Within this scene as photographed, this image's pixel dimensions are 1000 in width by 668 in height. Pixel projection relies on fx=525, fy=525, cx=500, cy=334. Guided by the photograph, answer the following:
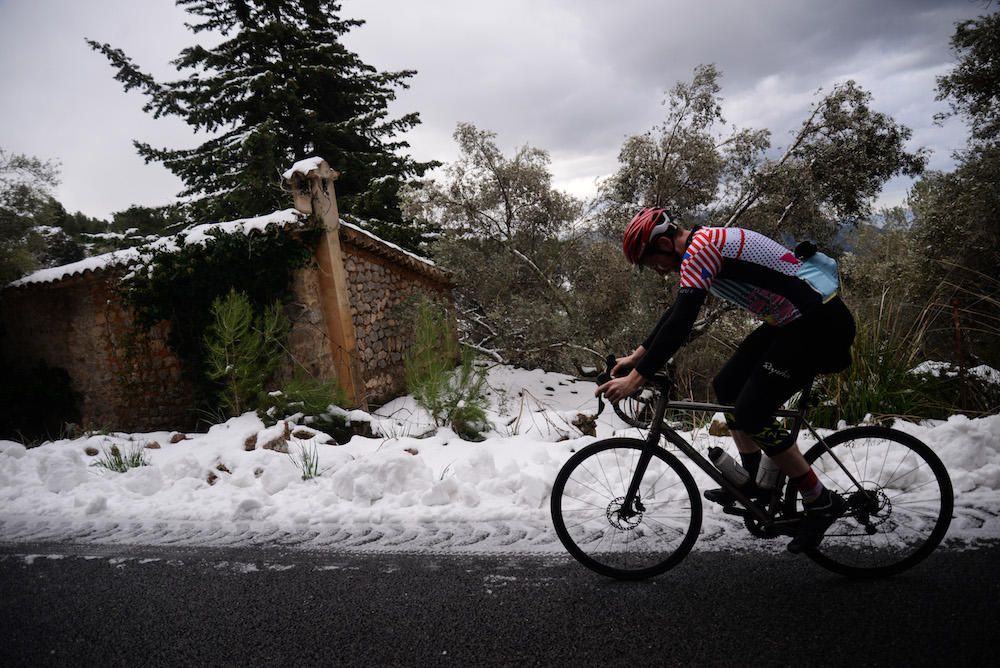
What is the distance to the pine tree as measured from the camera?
16.2 meters

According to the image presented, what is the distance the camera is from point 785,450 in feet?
8.26

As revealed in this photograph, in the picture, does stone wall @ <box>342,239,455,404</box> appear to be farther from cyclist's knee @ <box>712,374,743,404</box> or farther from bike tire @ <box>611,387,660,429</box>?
cyclist's knee @ <box>712,374,743,404</box>

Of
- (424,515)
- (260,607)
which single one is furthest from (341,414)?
(260,607)

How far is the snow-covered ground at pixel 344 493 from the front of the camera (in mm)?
3311

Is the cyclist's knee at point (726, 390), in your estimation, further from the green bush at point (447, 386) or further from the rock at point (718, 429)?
the green bush at point (447, 386)

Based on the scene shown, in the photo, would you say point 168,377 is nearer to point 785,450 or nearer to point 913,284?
point 785,450

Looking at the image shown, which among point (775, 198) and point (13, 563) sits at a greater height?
point (775, 198)

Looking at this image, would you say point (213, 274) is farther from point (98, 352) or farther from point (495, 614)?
point (495, 614)

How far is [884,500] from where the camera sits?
2.70m

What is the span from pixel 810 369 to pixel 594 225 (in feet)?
37.4

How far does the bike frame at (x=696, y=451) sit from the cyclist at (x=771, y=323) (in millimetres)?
94

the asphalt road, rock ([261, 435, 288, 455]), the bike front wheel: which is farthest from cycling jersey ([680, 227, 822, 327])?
rock ([261, 435, 288, 455])

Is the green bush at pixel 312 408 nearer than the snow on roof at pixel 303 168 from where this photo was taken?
Yes

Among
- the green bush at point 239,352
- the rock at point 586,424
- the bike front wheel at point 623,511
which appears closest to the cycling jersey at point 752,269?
the bike front wheel at point 623,511
